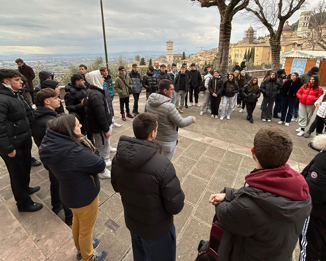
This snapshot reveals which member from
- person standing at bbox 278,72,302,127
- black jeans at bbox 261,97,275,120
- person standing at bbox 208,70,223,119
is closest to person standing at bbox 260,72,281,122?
black jeans at bbox 261,97,275,120

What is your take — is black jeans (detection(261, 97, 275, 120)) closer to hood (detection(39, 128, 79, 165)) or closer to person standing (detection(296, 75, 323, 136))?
person standing (detection(296, 75, 323, 136))

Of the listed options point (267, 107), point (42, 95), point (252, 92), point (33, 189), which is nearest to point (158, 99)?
point (42, 95)

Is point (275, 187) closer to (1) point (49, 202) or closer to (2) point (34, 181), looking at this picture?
(1) point (49, 202)

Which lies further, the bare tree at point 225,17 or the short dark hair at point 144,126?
the bare tree at point 225,17

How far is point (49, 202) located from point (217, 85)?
5.98 metres

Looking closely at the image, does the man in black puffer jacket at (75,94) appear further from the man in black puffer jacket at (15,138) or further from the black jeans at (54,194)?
→ the black jeans at (54,194)

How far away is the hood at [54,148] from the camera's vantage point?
145 cm

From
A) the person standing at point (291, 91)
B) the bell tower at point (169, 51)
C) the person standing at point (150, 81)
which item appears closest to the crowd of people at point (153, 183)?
the person standing at point (150, 81)

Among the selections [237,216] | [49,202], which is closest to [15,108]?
[49,202]

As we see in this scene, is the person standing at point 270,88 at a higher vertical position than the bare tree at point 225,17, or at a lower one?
lower

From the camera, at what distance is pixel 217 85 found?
6.37 meters

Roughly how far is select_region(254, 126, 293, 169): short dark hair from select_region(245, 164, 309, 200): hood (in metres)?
0.05

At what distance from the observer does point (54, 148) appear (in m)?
1.45

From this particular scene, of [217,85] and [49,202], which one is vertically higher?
[217,85]
